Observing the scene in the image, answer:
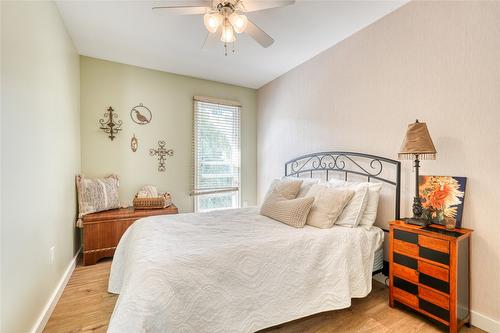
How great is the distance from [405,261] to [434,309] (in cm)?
34

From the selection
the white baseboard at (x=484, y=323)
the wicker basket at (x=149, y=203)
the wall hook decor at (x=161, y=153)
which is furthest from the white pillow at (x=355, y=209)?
the wall hook decor at (x=161, y=153)

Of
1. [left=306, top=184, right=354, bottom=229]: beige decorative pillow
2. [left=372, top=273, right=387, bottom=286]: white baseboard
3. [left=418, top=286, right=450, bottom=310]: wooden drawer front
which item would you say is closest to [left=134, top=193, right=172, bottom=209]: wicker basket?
[left=306, top=184, right=354, bottom=229]: beige decorative pillow

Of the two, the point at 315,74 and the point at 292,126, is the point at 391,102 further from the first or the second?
the point at 292,126

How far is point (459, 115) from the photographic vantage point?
1.79m

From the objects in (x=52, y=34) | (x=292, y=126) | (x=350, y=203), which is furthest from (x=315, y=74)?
(x=52, y=34)

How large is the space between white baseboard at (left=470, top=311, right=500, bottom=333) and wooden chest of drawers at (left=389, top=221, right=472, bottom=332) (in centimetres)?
4

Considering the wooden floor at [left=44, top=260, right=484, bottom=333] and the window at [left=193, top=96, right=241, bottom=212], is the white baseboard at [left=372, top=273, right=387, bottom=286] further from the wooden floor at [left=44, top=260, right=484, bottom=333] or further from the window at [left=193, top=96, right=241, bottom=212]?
the window at [left=193, top=96, right=241, bottom=212]

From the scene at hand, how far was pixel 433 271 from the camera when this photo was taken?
1.67m

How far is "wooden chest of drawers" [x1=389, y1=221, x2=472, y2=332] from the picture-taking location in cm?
158

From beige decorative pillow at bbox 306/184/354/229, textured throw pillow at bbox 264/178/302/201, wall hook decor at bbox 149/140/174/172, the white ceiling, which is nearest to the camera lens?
beige decorative pillow at bbox 306/184/354/229

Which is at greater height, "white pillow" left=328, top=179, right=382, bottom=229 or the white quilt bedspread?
"white pillow" left=328, top=179, right=382, bottom=229

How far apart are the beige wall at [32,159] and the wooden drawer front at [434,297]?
2.64 metres

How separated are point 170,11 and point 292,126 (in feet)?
7.50

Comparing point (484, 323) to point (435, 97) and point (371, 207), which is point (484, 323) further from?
point (435, 97)
